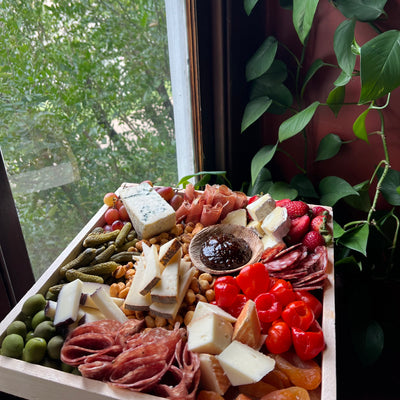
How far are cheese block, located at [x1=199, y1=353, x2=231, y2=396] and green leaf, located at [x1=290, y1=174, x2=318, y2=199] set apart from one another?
1.15 metres

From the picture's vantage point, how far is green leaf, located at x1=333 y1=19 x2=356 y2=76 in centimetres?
156

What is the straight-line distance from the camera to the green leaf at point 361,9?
1.59m

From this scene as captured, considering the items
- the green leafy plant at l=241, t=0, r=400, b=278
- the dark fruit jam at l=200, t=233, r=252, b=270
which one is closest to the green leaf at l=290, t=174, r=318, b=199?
the green leafy plant at l=241, t=0, r=400, b=278

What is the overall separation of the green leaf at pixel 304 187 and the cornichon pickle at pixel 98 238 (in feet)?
3.13

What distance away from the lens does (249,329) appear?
996 mm

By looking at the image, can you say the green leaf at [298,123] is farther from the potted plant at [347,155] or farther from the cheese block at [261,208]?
the cheese block at [261,208]

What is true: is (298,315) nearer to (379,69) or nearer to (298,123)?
(379,69)

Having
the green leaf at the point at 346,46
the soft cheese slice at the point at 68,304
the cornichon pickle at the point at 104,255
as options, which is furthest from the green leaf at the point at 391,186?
the soft cheese slice at the point at 68,304

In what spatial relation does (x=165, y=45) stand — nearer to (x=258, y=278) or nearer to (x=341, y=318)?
(x=258, y=278)

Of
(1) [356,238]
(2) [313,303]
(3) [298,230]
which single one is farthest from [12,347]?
(1) [356,238]

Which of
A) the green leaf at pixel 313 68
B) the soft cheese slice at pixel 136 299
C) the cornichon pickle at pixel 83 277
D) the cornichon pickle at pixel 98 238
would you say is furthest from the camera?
the green leaf at pixel 313 68

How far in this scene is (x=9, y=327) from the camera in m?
1.05

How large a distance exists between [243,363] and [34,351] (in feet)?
1.71

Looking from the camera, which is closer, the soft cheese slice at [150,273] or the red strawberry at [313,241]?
the soft cheese slice at [150,273]
